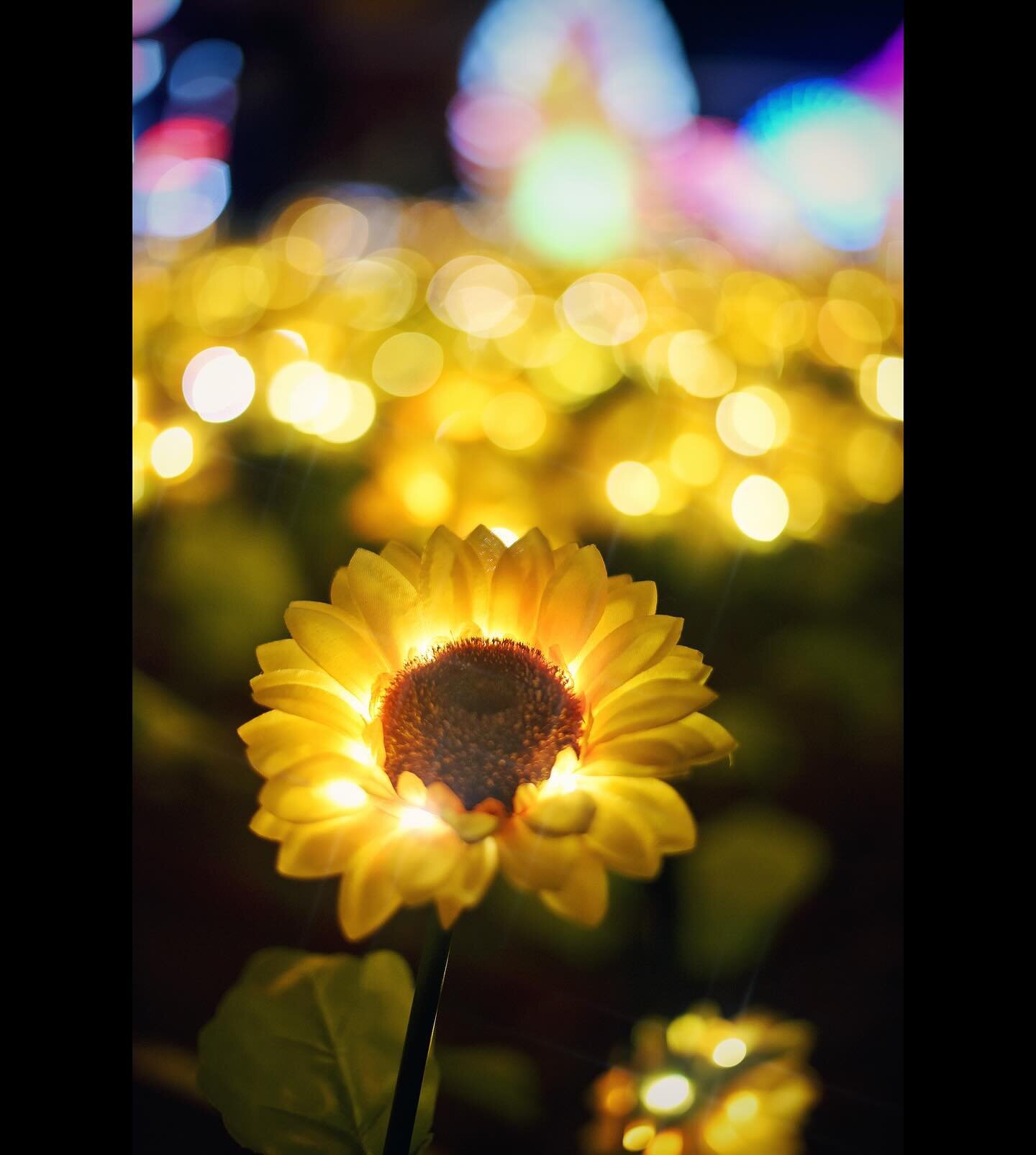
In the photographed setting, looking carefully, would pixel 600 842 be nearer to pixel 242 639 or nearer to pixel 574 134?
pixel 242 639

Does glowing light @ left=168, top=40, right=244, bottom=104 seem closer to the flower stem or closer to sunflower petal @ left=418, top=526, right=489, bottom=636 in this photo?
sunflower petal @ left=418, top=526, right=489, bottom=636

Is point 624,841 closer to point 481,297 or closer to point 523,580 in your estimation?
point 523,580

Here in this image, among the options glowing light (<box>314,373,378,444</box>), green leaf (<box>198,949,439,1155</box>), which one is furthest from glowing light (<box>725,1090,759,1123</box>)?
glowing light (<box>314,373,378,444</box>)

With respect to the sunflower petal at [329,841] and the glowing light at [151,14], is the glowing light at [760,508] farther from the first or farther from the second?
the glowing light at [151,14]

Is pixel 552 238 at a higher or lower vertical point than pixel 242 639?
higher

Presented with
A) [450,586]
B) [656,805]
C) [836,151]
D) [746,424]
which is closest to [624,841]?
[656,805]

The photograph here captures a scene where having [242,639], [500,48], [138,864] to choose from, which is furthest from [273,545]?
[500,48]

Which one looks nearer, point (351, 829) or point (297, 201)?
point (351, 829)
